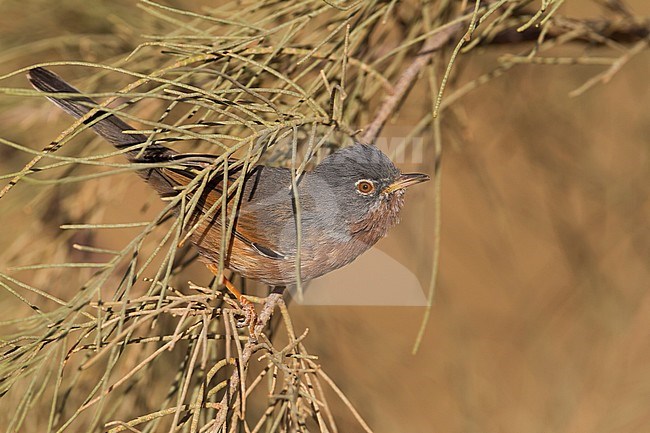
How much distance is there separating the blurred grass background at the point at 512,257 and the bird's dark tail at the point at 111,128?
705mm

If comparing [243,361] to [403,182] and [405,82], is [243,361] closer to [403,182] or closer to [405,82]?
[403,182]

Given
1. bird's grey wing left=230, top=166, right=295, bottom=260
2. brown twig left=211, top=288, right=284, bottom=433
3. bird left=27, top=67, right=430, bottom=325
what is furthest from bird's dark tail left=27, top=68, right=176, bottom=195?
brown twig left=211, top=288, right=284, bottom=433

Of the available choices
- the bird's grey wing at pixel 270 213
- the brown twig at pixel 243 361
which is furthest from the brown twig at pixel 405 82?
the brown twig at pixel 243 361

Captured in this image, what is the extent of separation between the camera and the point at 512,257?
3488 mm

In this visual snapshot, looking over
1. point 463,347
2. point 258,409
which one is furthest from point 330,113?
point 463,347

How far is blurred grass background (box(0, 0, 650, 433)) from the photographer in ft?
8.19

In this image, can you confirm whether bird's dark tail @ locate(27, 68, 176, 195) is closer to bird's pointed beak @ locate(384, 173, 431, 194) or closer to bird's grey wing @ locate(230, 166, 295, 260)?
bird's grey wing @ locate(230, 166, 295, 260)

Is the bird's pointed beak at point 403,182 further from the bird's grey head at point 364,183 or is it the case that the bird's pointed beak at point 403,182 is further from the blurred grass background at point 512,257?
the blurred grass background at point 512,257

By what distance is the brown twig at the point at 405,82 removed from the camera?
1731 millimetres

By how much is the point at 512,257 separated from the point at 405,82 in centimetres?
189

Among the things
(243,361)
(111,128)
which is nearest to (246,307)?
(243,361)

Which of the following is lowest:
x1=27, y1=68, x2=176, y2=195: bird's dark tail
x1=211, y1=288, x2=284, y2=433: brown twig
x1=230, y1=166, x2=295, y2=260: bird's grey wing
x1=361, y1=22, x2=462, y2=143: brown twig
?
x1=211, y1=288, x2=284, y2=433: brown twig

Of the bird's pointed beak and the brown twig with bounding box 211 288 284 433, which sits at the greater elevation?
the bird's pointed beak

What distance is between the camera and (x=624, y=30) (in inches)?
84.0
